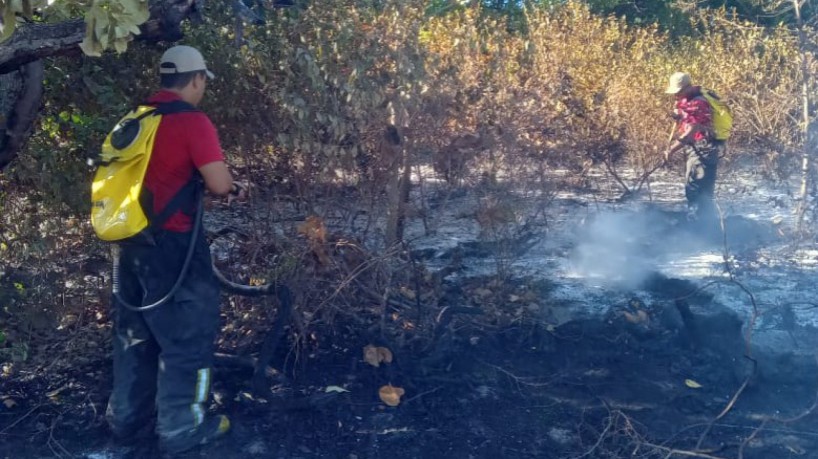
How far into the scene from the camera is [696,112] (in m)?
8.62

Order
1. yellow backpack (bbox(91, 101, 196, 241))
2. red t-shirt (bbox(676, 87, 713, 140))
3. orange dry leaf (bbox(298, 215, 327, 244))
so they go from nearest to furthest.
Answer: yellow backpack (bbox(91, 101, 196, 241))
orange dry leaf (bbox(298, 215, 327, 244))
red t-shirt (bbox(676, 87, 713, 140))

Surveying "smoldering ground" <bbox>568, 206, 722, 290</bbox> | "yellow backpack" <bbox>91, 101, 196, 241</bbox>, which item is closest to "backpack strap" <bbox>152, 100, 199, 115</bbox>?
"yellow backpack" <bbox>91, 101, 196, 241</bbox>

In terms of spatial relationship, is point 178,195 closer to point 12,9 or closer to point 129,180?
point 129,180

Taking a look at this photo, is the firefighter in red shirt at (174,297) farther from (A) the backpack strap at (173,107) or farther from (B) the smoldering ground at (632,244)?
(B) the smoldering ground at (632,244)

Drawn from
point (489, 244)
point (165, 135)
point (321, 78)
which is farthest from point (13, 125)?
point (489, 244)

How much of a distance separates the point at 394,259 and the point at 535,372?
1.13 meters

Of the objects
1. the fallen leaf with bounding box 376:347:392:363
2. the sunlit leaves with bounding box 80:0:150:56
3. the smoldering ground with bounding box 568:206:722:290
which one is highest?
the sunlit leaves with bounding box 80:0:150:56

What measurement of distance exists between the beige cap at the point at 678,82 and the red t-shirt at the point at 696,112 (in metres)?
0.16

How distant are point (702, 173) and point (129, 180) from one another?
22.1 ft

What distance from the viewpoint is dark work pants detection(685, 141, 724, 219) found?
28.7 ft

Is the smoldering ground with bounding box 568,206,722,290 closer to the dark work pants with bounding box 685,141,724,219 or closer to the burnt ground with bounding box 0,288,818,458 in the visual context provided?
the dark work pants with bounding box 685,141,724,219

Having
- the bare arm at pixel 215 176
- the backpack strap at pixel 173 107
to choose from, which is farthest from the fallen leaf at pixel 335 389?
the backpack strap at pixel 173 107

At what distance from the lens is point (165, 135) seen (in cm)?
377

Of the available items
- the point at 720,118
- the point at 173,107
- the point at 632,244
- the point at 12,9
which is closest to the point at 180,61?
the point at 173,107
